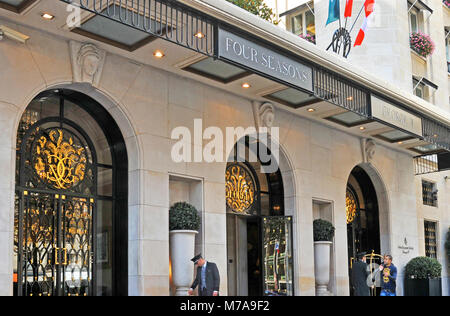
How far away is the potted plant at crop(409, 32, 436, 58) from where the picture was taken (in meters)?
23.3

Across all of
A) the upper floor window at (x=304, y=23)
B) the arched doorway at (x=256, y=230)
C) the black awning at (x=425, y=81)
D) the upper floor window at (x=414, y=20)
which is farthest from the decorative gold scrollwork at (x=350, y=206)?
the upper floor window at (x=414, y=20)

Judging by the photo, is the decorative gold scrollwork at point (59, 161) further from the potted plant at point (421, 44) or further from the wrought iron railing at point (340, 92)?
the potted plant at point (421, 44)

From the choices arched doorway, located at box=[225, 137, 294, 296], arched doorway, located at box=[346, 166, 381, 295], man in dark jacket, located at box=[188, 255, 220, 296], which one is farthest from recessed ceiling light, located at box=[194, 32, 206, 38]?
arched doorway, located at box=[346, 166, 381, 295]

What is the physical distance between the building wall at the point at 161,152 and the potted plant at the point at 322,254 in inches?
18.1

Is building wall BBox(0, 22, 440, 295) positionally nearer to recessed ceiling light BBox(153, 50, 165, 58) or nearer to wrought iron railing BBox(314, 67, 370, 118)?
recessed ceiling light BBox(153, 50, 165, 58)

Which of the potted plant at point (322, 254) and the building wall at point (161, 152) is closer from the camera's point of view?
the building wall at point (161, 152)

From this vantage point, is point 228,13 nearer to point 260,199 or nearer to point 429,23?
point 260,199

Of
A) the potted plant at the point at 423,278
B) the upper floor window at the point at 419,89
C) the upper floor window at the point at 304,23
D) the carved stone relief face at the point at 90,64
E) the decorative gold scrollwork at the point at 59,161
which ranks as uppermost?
the upper floor window at the point at 304,23

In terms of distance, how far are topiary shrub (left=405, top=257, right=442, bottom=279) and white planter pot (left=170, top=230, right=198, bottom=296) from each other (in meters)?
9.38

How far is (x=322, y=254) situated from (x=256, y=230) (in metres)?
1.89

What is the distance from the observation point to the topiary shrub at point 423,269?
19219 millimetres

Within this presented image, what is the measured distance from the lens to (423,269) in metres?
19.3
